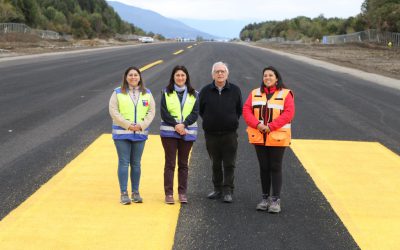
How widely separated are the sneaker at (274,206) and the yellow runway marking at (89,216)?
96cm

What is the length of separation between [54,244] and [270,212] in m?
2.16

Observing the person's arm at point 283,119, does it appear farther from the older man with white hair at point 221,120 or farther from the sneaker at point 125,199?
the sneaker at point 125,199

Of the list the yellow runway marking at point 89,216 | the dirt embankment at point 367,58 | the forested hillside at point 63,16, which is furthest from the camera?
the forested hillside at point 63,16

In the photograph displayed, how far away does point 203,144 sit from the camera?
26.1 feet

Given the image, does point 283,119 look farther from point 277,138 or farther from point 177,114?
point 177,114

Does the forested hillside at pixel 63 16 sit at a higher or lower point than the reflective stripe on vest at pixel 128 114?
higher

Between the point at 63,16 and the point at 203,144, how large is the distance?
88.5 m

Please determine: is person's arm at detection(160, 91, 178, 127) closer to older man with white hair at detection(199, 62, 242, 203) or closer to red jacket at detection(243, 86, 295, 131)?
older man with white hair at detection(199, 62, 242, 203)

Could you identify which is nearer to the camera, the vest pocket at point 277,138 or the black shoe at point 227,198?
the vest pocket at point 277,138

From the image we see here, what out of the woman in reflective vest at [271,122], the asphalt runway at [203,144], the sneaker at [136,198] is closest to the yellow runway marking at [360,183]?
the asphalt runway at [203,144]

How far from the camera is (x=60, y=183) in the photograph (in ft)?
18.9

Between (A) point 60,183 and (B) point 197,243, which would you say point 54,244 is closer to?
(B) point 197,243

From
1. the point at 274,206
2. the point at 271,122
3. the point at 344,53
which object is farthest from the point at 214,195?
the point at 344,53

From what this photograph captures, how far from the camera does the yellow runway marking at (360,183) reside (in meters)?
4.64
